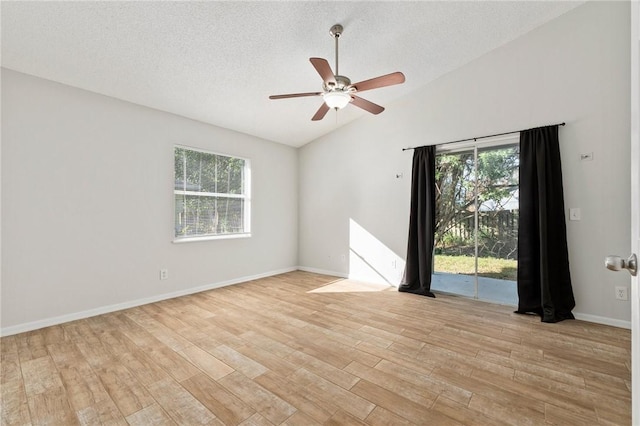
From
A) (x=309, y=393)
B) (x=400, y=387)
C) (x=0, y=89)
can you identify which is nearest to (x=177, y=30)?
(x=0, y=89)

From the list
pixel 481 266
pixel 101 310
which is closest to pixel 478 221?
pixel 481 266

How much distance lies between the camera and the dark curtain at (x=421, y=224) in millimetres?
3959

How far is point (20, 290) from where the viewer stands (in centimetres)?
274

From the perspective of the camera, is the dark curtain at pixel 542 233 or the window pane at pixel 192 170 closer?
the dark curtain at pixel 542 233

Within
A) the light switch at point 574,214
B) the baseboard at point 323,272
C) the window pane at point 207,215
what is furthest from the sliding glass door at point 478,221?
the window pane at point 207,215

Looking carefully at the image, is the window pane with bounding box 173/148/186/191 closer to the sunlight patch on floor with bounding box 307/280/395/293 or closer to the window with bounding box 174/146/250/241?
the window with bounding box 174/146/250/241

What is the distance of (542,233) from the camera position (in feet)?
10.2

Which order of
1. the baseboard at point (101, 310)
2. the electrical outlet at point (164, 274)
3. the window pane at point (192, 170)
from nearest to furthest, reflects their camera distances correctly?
the baseboard at point (101, 310), the electrical outlet at point (164, 274), the window pane at point (192, 170)

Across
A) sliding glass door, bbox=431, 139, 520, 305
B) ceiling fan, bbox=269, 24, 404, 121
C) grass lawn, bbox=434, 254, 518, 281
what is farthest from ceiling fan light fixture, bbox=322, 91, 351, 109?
grass lawn, bbox=434, 254, 518, 281

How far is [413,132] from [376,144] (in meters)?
0.65

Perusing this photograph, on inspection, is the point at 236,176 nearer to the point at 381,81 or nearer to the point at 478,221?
the point at 381,81

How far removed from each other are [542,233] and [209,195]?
14.7ft

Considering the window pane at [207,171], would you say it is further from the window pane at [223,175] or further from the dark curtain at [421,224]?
the dark curtain at [421,224]

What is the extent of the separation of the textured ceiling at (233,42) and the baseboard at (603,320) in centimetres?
334
